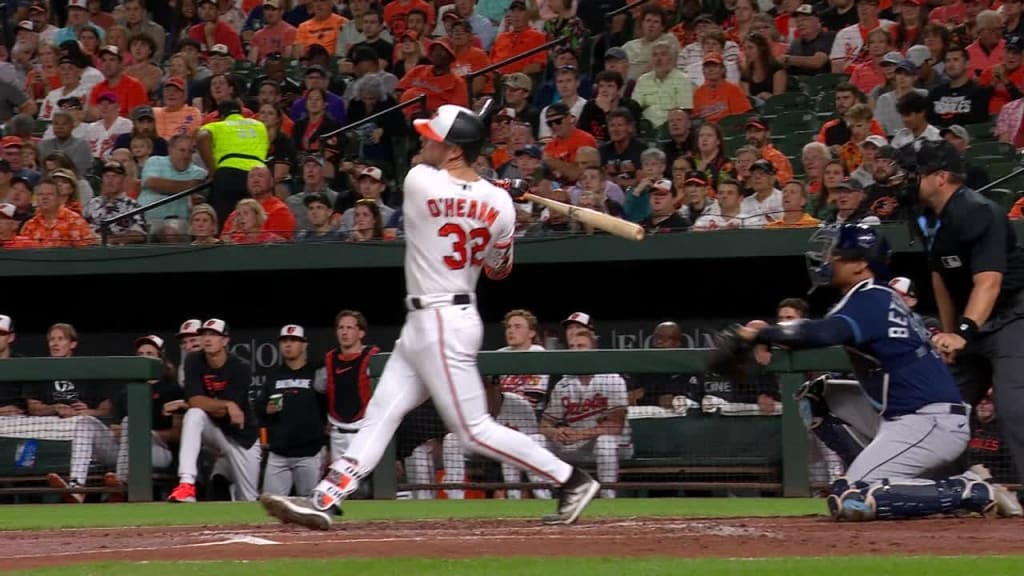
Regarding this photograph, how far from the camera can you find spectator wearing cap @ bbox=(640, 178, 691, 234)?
37.0ft

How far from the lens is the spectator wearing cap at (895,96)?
12062 mm

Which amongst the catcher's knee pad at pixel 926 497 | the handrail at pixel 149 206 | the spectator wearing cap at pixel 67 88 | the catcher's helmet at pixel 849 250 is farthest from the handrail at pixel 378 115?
the catcher's knee pad at pixel 926 497

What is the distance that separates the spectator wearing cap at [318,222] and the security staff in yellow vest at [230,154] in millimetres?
643

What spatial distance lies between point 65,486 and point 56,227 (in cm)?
267

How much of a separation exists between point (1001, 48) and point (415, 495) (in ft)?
19.0

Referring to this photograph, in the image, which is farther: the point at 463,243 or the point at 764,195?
the point at 764,195

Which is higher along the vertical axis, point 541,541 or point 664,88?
point 664,88

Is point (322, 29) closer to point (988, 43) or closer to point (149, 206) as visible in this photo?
point (149, 206)

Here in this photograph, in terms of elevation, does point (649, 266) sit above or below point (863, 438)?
above

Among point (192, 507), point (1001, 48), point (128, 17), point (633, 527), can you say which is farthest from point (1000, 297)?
point (128, 17)

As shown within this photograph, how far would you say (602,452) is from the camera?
31.2 feet

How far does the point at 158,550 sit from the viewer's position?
20.3 ft

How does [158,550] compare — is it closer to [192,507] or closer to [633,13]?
[192,507]

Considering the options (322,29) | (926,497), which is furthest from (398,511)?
(322,29)
